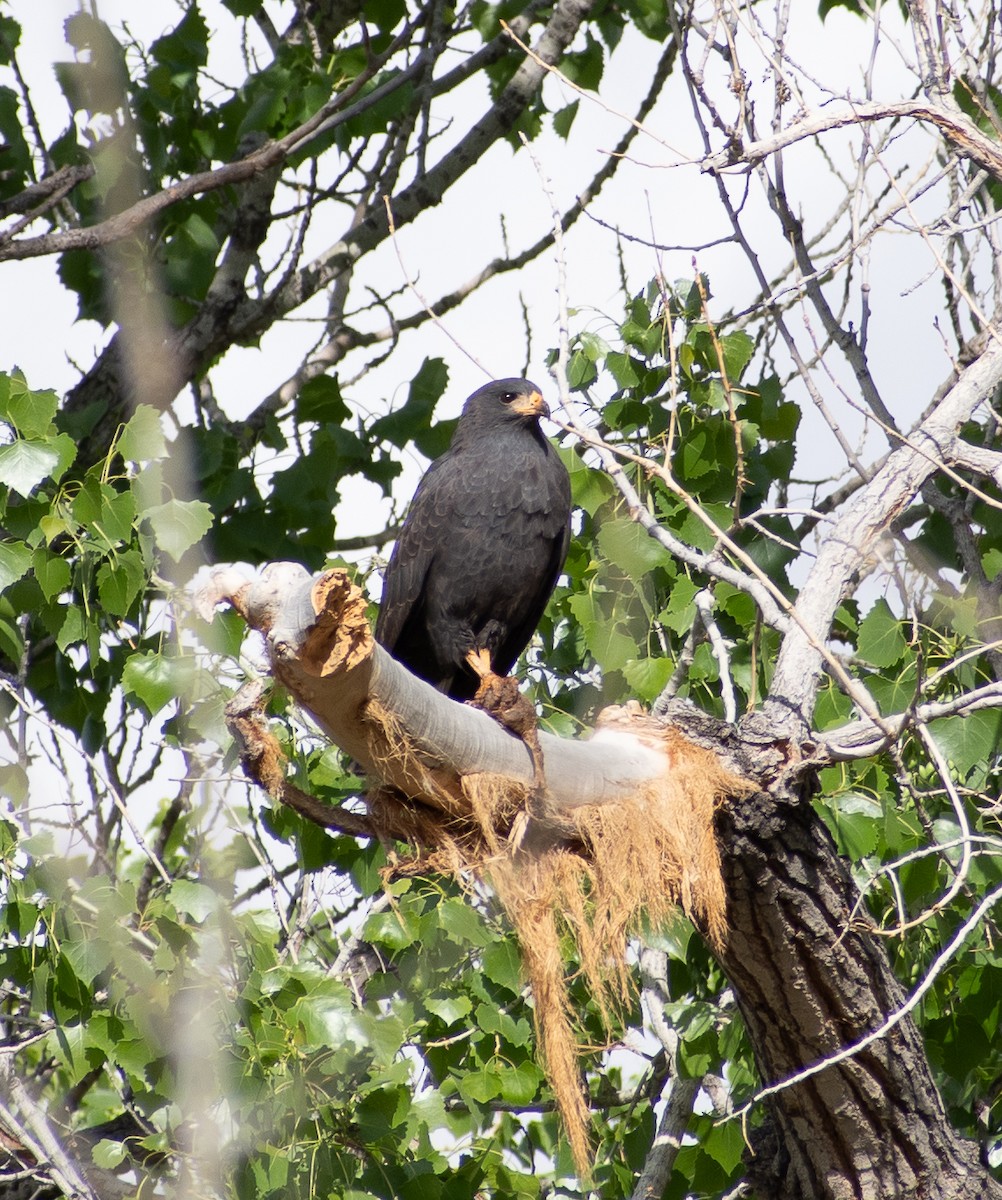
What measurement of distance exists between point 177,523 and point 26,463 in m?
0.38

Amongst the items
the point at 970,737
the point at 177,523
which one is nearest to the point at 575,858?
the point at 970,737

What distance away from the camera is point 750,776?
2.50 metres

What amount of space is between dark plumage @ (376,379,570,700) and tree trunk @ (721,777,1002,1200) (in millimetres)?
1453

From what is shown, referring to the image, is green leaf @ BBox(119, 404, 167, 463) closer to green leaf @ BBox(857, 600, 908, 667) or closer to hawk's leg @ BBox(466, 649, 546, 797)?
hawk's leg @ BBox(466, 649, 546, 797)

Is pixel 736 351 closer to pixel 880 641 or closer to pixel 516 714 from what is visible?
pixel 880 641

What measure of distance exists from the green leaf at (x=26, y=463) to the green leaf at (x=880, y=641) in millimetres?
2013

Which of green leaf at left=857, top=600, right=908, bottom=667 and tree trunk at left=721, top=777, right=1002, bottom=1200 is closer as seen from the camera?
tree trunk at left=721, top=777, right=1002, bottom=1200

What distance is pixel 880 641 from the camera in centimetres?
Result: 324

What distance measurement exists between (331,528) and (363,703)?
241 centimetres

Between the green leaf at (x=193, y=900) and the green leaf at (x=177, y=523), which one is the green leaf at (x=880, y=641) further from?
the green leaf at (x=193, y=900)

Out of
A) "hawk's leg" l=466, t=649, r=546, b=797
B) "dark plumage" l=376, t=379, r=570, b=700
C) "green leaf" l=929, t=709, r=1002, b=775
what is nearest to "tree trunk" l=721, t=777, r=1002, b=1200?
"hawk's leg" l=466, t=649, r=546, b=797

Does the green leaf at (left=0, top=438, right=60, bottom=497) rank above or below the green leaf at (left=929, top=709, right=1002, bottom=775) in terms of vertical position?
above

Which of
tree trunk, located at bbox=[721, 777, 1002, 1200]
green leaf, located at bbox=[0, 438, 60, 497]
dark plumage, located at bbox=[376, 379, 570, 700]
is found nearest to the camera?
tree trunk, located at bbox=[721, 777, 1002, 1200]

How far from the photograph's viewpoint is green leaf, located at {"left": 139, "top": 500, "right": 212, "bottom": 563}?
318 centimetres
